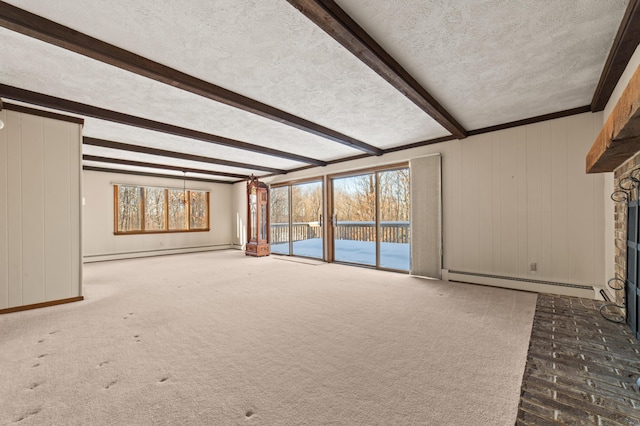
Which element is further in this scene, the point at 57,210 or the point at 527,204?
the point at 527,204

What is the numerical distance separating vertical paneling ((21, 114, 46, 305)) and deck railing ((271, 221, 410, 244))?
6142 mm

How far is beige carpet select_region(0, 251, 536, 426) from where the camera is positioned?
1491 millimetres

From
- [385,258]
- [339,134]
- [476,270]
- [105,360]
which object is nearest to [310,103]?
[339,134]

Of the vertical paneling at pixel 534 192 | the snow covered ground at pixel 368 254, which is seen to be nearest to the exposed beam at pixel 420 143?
the vertical paneling at pixel 534 192

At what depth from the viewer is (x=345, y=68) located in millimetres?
2438

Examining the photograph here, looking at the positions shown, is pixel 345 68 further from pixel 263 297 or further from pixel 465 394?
pixel 263 297

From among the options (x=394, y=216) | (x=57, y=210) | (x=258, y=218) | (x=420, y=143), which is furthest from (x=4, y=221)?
(x=394, y=216)

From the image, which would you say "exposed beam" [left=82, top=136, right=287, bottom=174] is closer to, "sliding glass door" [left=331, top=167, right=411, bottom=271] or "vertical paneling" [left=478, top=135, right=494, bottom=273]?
"sliding glass door" [left=331, top=167, right=411, bottom=271]

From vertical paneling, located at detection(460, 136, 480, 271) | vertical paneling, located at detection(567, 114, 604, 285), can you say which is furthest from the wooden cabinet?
vertical paneling, located at detection(567, 114, 604, 285)

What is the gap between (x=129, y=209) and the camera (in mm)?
7398

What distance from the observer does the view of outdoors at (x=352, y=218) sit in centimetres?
717

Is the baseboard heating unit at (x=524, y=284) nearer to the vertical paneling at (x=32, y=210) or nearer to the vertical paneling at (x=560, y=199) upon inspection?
the vertical paneling at (x=560, y=199)

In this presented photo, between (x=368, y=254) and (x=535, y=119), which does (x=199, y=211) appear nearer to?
(x=368, y=254)

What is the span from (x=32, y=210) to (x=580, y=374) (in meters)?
5.49
